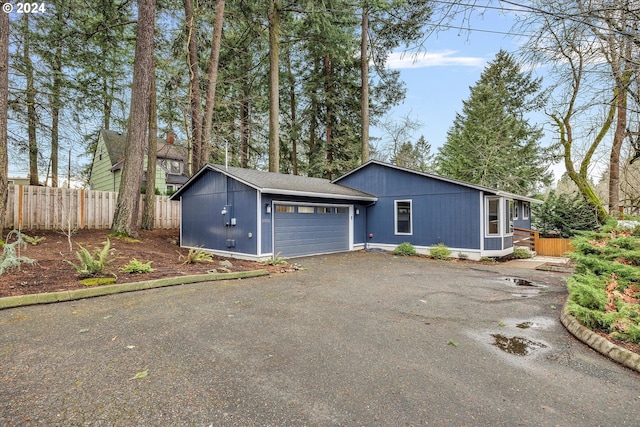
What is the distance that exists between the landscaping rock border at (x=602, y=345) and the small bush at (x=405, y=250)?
7.34m

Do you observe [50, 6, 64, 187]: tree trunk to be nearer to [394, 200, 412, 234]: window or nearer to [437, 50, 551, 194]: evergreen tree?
[394, 200, 412, 234]: window

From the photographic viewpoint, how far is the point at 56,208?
11.0 metres

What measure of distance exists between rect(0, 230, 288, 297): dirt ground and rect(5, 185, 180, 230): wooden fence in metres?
0.70

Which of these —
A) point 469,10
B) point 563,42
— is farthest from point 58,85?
point 563,42

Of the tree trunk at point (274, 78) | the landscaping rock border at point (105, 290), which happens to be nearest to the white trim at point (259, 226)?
the landscaping rock border at point (105, 290)

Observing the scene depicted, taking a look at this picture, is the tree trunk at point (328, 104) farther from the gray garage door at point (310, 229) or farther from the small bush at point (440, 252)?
the small bush at point (440, 252)

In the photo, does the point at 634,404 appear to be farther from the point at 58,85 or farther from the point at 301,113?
the point at 301,113

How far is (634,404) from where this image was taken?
242 centimetres

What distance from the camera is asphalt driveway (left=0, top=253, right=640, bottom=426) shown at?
7.22 ft

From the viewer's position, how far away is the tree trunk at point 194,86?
1227cm

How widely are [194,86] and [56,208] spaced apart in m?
6.64

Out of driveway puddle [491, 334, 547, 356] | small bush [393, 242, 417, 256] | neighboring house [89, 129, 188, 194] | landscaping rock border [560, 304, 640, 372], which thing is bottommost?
driveway puddle [491, 334, 547, 356]

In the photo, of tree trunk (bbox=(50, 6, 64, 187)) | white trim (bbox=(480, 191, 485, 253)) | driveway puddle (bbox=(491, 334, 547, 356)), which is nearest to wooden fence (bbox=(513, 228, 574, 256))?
white trim (bbox=(480, 191, 485, 253))

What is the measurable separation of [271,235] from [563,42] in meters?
7.89
